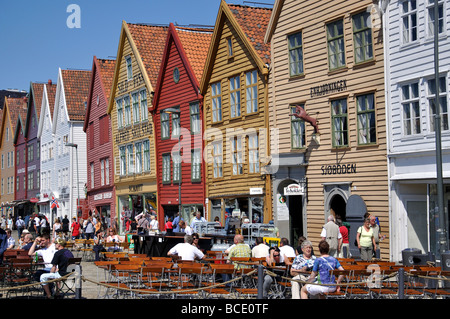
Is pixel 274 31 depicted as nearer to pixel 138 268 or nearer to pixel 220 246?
pixel 220 246

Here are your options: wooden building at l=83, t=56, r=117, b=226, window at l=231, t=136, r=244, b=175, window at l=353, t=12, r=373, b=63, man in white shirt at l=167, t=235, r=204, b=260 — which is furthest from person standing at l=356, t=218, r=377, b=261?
wooden building at l=83, t=56, r=117, b=226

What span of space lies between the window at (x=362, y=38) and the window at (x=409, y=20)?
1616mm

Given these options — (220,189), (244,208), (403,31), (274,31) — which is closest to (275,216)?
(244,208)

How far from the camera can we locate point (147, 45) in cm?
4578

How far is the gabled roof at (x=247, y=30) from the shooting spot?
32438 mm

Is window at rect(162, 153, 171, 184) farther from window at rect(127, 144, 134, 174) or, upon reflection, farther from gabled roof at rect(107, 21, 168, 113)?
window at rect(127, 144, 134, 174)

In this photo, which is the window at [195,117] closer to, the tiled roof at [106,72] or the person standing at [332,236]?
the tiled roof at [106,72]

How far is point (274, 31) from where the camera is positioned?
102 ft

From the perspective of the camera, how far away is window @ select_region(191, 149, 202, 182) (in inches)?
1495

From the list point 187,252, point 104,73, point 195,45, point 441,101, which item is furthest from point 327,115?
point 104,73

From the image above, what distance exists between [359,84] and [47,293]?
15133mm

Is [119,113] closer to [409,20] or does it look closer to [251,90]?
[251,90]

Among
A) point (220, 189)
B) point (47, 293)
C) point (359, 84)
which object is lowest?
point (47, 293)

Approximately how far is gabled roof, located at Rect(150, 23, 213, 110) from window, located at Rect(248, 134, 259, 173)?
630cm
